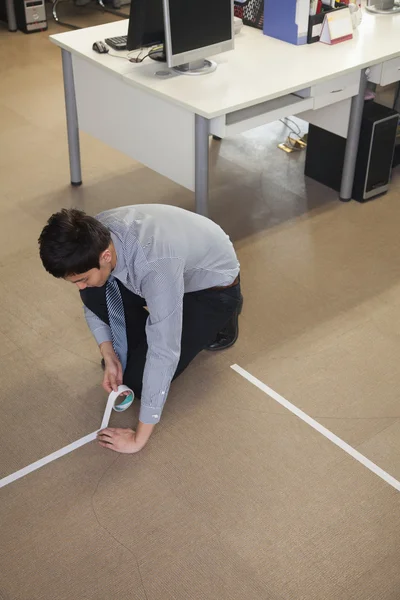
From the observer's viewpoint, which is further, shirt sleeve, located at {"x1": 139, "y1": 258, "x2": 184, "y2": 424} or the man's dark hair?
shirt sleeve, located at {"x1": 139, "y1": 258, "x2": 184, "y2": 424}

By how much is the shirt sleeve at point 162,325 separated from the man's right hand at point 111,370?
0.26 metres

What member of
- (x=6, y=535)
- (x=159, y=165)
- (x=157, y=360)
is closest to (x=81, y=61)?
(x=159, y=165)

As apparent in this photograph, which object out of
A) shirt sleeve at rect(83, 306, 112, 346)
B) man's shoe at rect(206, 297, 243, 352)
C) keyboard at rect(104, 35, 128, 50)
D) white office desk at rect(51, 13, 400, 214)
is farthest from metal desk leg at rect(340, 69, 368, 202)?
shirt sleeve at rect(83, 306, 112, 346)

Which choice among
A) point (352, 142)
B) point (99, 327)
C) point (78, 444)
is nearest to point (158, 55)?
point (352, 142)

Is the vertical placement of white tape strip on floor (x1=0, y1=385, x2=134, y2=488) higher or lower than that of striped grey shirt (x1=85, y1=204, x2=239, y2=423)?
lower

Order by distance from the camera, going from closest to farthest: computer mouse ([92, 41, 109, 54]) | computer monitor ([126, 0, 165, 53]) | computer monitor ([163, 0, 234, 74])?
computer monitor ([163, 0, 234, 74])
computer monitor ([126, 0, 165, 53])
computer mouse ([92, 41, 109, 54])

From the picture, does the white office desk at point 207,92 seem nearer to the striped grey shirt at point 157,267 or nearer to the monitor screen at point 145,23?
the monitor screen at point 145,23

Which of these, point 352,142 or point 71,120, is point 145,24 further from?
point 352,142

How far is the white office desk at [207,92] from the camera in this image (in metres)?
3.27

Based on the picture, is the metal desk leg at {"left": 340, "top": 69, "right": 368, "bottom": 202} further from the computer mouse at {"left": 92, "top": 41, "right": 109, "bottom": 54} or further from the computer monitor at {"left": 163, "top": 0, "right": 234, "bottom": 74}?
the computer mouse at {"left": 92, "top": 41, "right": 109, "bottom": 54}

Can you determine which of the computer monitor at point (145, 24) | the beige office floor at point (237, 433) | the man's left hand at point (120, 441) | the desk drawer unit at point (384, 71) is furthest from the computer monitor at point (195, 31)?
the man's left hand at point (120, 441)

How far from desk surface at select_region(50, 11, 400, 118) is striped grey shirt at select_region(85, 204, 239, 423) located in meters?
0.88

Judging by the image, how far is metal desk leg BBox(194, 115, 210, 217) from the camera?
127 inches

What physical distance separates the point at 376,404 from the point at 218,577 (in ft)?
2.86
